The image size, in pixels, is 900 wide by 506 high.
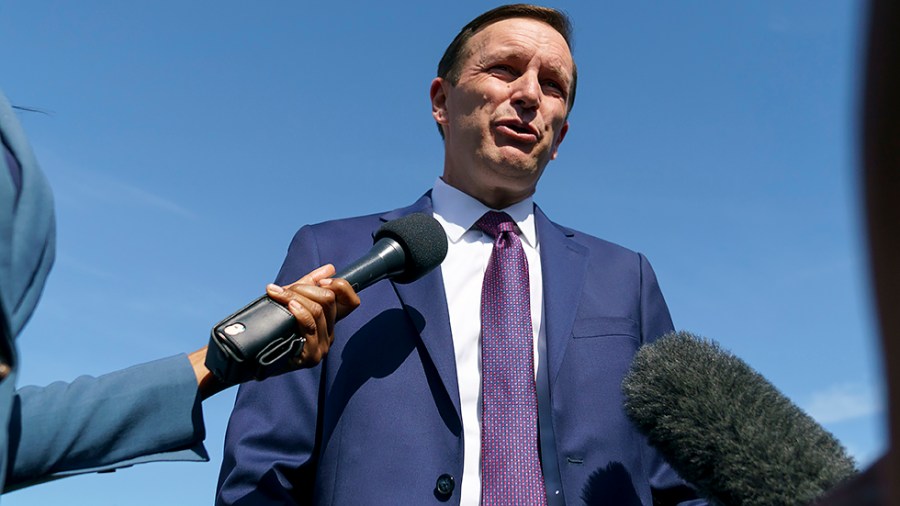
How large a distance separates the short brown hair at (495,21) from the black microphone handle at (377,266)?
58.2 inches

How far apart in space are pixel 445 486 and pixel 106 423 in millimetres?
1433

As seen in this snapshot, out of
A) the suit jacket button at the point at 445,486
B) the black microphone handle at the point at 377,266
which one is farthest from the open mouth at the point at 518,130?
the suit jacket button at the point at 445,486

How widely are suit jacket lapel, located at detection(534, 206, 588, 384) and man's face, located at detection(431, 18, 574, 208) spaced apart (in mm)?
249

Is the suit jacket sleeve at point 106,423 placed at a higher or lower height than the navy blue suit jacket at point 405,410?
lower

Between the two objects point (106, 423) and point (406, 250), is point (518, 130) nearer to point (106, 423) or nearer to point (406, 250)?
point (406, 250)

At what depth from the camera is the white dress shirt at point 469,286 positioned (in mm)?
3379

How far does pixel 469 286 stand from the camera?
3.81 m

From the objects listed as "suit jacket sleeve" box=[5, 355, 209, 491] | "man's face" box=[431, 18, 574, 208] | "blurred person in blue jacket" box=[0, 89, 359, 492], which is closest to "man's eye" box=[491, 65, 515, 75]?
"man's face" box=[431, 18, 574, 208]

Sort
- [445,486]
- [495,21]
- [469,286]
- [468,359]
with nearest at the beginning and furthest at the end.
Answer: [445,486] < [468,359] < [469,286] < [495,21]

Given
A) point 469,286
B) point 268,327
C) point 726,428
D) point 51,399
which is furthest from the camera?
point 469,286

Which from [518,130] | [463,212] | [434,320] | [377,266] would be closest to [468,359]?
[434,320]

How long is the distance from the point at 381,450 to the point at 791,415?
157cm

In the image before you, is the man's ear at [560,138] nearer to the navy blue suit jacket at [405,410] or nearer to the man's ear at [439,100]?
the man's ear at [439,100]

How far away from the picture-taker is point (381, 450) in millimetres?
3324
